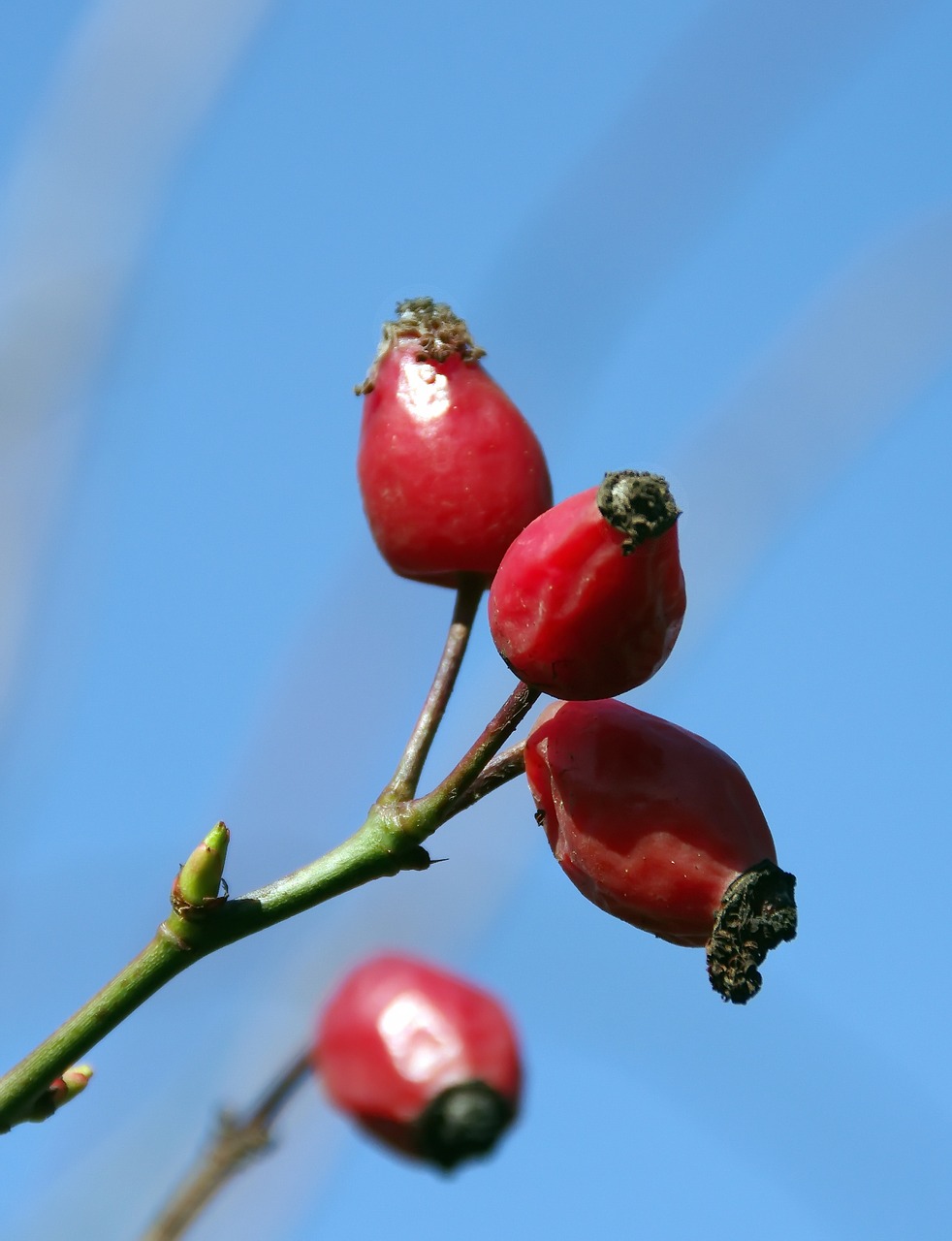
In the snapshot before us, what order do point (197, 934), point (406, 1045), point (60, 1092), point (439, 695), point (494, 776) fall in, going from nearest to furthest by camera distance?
1. point (197, 934)
2. point (60, 1092)
3. point (494, 776)
4. point (439, 695)
5. point (406, 1045)

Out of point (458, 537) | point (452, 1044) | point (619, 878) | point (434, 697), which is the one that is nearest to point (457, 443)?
point (458, 537)

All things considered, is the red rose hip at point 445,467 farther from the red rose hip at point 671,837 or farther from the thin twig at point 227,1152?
the thin twig at point 227,1152

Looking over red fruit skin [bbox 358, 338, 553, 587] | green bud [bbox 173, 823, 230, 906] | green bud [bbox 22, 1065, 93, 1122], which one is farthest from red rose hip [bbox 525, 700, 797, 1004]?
green bud [bbox 22, 1065, 93, 1122]

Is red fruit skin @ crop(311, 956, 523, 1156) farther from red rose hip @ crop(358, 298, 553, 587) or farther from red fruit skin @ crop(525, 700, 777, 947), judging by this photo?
red rose hip @ crop(358, 298, 553, 587)

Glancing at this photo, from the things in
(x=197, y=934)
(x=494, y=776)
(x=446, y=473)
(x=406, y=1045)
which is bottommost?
(x=197, y=934)

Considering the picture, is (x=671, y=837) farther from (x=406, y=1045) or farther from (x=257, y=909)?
(x=406, y=1045)

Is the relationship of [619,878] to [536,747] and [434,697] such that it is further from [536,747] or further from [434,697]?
[434,697]

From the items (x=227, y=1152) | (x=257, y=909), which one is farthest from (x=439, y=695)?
(x=227, y=1152)
